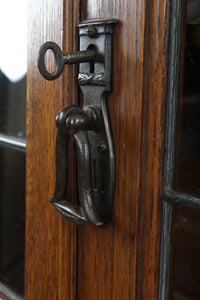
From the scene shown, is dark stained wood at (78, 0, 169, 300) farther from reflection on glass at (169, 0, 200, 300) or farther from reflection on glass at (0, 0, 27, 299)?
reflection on glass at (0, 0, 27, 299)

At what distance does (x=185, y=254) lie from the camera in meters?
0.50

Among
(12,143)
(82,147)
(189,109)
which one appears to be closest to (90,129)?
(82,147)

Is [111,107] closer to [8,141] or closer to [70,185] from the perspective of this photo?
[70,185]

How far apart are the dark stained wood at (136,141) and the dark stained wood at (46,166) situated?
0.21ft

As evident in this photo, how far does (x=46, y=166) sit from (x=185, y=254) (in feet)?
0.89

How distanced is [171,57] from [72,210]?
24cm

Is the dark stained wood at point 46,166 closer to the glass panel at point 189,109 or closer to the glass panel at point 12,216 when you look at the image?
the glass panel at point 12,216

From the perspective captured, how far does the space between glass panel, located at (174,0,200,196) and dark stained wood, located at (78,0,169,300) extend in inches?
0.9

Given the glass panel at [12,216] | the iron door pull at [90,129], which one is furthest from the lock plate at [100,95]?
the glass panel at [12,216]

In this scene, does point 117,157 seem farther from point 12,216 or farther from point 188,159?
point 12,216

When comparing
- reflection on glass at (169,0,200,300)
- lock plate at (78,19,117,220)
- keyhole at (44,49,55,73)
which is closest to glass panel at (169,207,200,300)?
reflection on glass at (169,0,200,300)

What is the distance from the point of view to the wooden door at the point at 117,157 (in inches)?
19.5

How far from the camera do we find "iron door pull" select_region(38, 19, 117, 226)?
1.68 ft

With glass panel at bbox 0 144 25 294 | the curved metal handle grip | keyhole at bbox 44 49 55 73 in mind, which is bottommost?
glass panel at bbox 0 144 25 294
